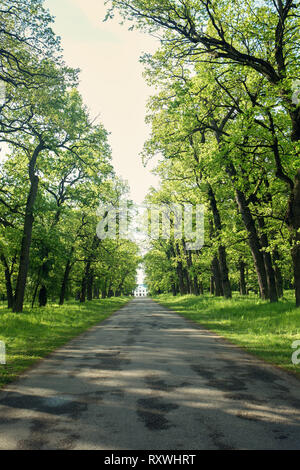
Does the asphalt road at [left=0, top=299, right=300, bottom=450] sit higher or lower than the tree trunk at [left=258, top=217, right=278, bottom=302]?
lower

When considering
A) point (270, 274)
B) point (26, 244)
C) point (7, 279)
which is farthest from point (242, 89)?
point (7, 279)

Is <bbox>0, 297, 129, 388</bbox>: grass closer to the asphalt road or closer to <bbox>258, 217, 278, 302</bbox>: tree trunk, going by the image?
the asphalt road

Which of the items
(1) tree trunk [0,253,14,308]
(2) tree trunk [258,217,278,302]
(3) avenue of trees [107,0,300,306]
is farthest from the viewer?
(1) tree trunk [0,253,14,308]

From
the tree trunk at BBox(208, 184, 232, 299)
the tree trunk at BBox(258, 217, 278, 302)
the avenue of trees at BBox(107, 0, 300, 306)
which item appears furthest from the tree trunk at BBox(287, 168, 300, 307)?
the tree trunk at BBox(208, 184, 232, 299)

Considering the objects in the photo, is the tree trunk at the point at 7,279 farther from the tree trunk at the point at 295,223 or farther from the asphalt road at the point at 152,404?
the tree trunk at the point at 295,223

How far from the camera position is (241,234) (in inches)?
778

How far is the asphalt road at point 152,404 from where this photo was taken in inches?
148

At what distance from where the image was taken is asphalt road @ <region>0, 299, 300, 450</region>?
3764 mm

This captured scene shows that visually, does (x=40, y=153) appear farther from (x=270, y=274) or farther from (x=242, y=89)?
(x=270, y=274)

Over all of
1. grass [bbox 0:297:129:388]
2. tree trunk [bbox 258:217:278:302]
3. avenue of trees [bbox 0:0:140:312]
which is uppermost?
avenue of trees [bbox 0:0:140:312]

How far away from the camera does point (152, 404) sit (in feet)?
16.1
